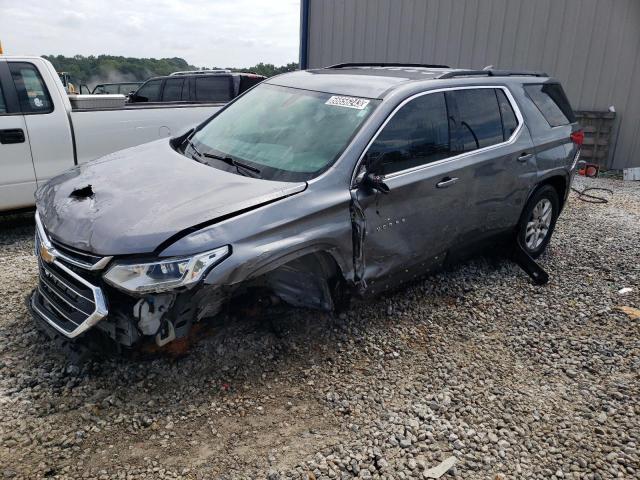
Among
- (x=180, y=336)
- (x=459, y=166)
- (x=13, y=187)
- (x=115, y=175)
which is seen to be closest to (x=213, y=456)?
(x=180, y=336)

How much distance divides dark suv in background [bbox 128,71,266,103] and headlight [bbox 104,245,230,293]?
623 centimetres

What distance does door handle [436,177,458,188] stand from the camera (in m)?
3.77

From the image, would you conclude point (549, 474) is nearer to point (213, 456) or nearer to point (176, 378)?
point (213, 456)

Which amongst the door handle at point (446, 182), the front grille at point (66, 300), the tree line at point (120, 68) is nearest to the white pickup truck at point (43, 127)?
the front grille at point (66, 300)

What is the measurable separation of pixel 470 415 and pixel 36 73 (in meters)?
5.35

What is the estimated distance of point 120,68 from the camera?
680 inches

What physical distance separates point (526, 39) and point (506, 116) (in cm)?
691

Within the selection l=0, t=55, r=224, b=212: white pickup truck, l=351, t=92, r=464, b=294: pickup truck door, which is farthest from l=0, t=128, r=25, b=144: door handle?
l=351, t=92, r=464, b=294: pickup truck door

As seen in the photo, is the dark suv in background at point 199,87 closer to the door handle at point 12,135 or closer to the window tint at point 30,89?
the window tint at point 30,89

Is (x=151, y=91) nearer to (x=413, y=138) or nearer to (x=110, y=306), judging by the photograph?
(x=413, y=138)

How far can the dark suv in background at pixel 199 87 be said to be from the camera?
8805 mm

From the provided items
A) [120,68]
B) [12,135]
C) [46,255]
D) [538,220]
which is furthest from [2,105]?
[120,68]

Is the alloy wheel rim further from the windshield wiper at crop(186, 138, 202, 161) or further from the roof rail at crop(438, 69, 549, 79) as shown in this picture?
the windshield wiper at crop(186, 138, 202, 161)

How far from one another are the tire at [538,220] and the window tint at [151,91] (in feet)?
24.5
